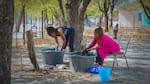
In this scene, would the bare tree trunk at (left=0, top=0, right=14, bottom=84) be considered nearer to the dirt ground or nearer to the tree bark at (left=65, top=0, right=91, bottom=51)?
the dirt ground

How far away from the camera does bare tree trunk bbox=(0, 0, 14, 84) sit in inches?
226

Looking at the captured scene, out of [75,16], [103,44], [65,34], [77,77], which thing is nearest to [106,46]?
[103,44]

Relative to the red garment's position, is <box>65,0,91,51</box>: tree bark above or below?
above

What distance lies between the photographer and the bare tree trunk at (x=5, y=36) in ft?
18.8

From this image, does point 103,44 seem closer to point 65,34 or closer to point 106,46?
point 106,46

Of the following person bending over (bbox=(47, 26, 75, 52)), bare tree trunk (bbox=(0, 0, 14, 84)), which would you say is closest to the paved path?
person bending over (bbox=(47, 26, 75, 52))

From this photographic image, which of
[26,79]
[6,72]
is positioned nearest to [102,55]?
[26,79]

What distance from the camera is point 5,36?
5793mm

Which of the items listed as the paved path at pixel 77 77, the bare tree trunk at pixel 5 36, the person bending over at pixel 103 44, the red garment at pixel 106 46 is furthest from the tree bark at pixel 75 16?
the bare tree trunk at pixel 5 36

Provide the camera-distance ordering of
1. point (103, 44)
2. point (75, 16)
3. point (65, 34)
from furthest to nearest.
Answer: point (75, 16)
point (65, 34)
point (103, 44)

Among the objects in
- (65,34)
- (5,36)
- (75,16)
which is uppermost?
(75,16)

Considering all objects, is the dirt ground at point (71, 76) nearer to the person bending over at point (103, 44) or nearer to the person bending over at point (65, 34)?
Result: the person bending over at point (103, 44)

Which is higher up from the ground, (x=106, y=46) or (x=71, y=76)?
(x=106, y=46)

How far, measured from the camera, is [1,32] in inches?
226
